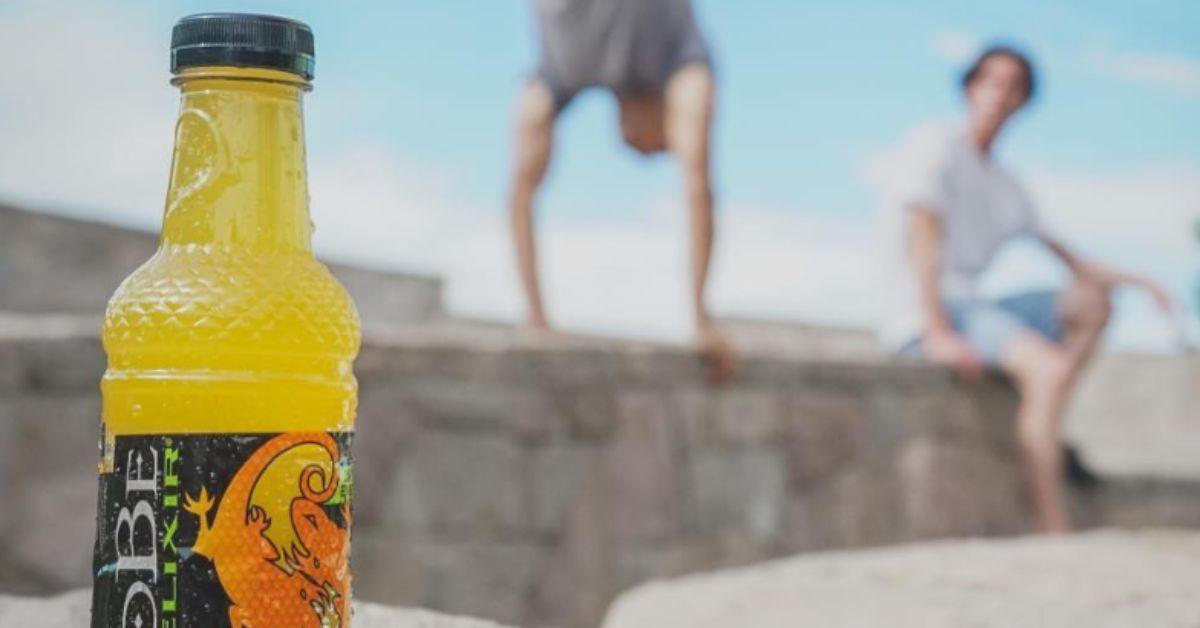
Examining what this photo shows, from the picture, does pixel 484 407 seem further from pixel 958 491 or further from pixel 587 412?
pixel 958 491

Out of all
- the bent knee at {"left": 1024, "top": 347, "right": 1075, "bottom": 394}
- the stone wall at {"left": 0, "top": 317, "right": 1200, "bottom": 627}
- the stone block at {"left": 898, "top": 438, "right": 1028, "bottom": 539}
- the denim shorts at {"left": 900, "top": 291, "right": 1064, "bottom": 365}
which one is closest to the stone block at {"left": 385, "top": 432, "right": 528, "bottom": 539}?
the stone wall at {"left": 0, "top": 317, "right": 1200, "bottom": 627}

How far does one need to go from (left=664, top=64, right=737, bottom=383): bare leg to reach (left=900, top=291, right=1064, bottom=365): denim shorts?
121 cm

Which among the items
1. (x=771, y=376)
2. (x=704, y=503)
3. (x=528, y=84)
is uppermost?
(x=528, y=84)

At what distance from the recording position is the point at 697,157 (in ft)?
15.7

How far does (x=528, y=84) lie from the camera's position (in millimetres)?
5031

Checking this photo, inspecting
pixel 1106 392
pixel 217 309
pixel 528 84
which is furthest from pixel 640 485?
pixel 1106 392

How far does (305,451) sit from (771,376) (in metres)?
3.61

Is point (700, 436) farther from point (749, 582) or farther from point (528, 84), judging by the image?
point (749, 582)

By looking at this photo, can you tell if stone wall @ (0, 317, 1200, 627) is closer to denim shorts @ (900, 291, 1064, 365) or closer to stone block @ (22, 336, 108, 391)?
stone block @ (22, 336, 108, 391)

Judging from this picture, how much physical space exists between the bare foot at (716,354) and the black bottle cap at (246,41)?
10.6ft

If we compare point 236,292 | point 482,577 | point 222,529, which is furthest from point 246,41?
point 482,577

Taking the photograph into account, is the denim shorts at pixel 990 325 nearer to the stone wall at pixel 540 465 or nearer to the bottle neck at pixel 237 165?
the stone wall at pixel 540 465

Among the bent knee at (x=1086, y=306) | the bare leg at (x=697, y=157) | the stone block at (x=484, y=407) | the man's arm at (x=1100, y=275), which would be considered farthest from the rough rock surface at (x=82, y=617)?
the man's arm at (x=1100, y=275)

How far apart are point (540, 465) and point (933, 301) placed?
163cm
